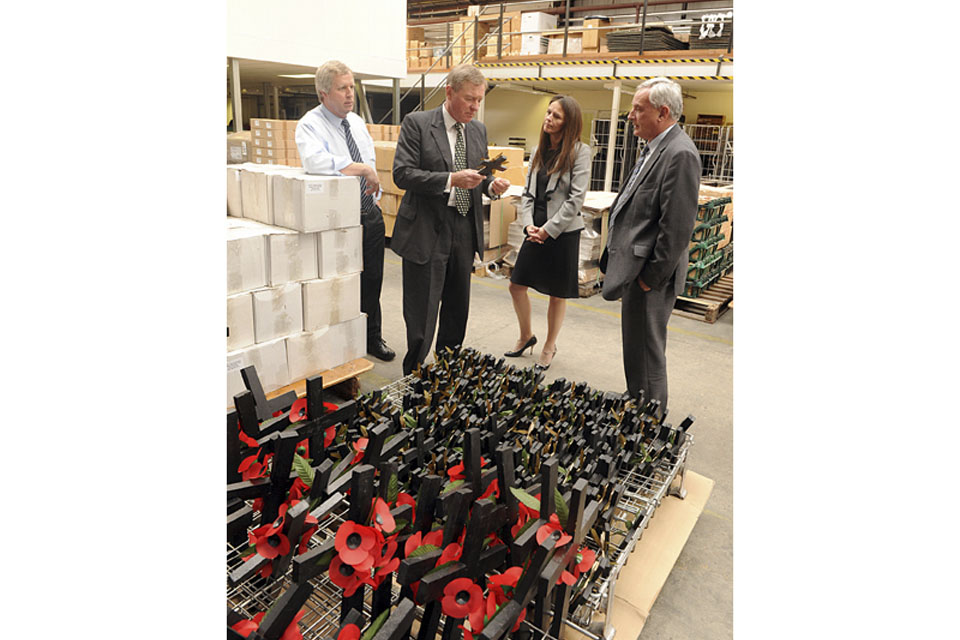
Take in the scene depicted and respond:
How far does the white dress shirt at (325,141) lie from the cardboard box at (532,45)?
23.2 ft

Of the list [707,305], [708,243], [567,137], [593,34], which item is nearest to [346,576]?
[567,137]

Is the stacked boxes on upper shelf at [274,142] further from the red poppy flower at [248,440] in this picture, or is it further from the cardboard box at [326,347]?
the red poppy flower at [248,440]

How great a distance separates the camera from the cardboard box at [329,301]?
3031 mm

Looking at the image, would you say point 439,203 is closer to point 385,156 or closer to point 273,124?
point 385,156

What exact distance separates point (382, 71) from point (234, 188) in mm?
5829

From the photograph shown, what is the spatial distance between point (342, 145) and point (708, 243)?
143 inches

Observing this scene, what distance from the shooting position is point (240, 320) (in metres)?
2.72

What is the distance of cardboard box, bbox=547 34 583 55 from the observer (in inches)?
360

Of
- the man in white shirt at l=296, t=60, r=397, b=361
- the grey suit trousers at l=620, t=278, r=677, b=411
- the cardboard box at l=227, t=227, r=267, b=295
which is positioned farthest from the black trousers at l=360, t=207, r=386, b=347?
the grey suit trousers at l=620, t=278, r=677, b=411

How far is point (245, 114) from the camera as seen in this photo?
1352 centimetres

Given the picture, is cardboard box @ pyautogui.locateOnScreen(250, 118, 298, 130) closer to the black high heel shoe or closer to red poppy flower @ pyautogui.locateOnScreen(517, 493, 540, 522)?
the black high heel shoe

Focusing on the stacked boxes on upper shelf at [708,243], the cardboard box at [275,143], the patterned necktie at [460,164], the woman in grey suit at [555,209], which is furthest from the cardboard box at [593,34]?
the patterned necktie at [460,164]

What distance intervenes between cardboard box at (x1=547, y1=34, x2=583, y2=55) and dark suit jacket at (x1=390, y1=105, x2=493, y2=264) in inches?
266
